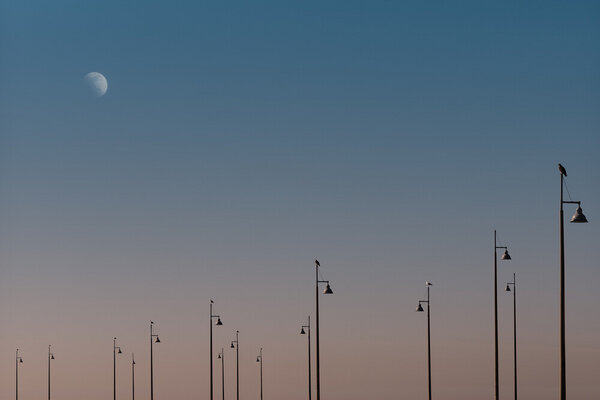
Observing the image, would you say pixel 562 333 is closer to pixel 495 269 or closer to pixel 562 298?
pixel 562 298

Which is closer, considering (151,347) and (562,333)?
(562,333)

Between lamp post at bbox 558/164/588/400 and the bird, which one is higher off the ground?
the bird

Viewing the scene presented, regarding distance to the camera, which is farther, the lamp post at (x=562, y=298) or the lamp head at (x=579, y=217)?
the lamp head at (x=579, y=217)

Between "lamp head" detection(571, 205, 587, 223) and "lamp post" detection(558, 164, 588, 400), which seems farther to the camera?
"lamp head" detection(571, 205, 587, 223)

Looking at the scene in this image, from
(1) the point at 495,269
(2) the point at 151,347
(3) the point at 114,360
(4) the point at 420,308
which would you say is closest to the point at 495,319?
(1) the point at 495,269

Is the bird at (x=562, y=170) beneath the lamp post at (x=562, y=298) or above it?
above

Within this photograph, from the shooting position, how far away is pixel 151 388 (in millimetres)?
120188

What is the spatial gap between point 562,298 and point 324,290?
24.6 meters

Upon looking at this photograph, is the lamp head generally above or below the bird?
below

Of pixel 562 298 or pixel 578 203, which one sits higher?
pixel 578 203

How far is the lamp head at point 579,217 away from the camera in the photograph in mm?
40719

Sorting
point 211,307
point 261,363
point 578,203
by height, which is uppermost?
point 578,203

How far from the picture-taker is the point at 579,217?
4088 centimetres

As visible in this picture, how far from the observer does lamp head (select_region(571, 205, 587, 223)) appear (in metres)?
40.7
